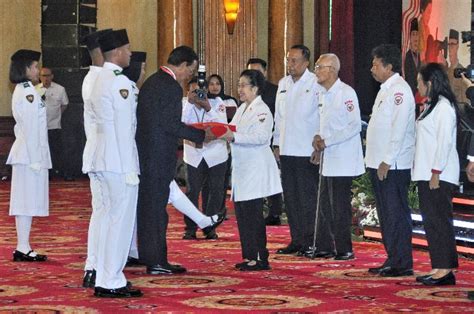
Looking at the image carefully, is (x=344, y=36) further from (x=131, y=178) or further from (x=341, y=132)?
(x=131, y=178)

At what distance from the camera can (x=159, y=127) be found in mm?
7863

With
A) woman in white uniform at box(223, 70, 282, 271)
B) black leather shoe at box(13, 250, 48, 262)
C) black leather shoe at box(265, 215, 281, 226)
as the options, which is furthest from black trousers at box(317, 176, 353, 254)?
black leather shoe at box(265, 215, 281, 226)

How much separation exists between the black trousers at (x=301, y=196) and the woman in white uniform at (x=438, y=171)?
1.71m

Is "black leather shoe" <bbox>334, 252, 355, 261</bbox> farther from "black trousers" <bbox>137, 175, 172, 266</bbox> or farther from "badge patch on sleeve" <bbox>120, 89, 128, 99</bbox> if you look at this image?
"badge patch on sleeve" <bbox>120, 89, 128, 99</bbox>

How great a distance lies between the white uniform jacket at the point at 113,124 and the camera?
6.81 metres

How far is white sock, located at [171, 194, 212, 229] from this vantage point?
9180 mm

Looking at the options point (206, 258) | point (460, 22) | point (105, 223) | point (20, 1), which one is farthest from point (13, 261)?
point (20, 1)

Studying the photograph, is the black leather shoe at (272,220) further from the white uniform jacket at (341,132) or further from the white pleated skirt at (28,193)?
the white pleated skirt at (28,193)

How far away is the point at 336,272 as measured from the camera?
26.7ft

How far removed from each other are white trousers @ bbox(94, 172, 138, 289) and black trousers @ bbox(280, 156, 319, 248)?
2.44 meters

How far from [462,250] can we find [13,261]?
333 centimetres

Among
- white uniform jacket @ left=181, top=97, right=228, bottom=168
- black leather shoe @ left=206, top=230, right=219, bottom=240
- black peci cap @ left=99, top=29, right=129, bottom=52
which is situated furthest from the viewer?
white uniform jacket @ left=181, top=97, right=228, bottom=168

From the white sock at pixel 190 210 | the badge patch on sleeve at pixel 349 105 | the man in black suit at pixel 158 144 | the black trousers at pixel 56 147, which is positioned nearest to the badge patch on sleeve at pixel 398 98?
the badge patch on sleeve at pixel 349 105

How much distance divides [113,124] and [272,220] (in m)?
4.83
